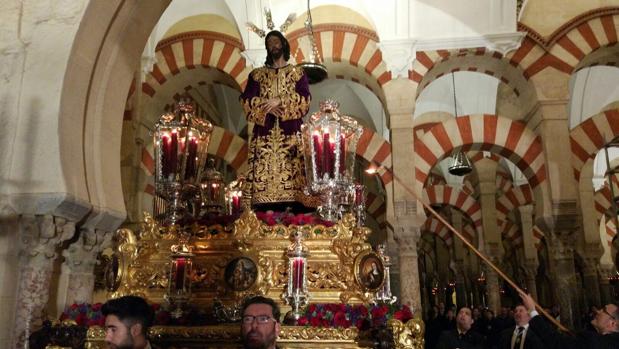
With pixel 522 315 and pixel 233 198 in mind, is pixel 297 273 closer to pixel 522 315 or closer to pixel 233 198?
pixel 522 315

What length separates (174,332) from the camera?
305 centimetres

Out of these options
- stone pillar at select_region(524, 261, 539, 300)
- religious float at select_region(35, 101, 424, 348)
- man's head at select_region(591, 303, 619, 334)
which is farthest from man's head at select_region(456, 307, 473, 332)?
stone pillar at select_region(524, 261, 539, 300)

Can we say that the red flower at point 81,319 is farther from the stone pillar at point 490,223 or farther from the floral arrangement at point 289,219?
the stone pillar at point 490,223

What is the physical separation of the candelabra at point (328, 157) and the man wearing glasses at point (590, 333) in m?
1.27

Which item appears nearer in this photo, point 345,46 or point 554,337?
point 554,337

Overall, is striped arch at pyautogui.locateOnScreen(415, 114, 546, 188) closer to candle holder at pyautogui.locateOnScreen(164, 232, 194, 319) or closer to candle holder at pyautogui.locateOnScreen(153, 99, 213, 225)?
candle holder at pyautogui.locateOnScreen(153, 99, 213, 225)

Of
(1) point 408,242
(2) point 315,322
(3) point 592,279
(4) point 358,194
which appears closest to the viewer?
(2) point 315,322

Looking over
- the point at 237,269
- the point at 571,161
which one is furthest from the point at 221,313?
the point at 571,161

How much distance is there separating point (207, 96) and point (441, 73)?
5.76 metres

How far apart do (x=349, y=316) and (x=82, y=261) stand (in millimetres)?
1679

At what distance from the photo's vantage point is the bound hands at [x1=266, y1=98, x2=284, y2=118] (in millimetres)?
4074

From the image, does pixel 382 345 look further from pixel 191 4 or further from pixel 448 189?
pixel 448 189

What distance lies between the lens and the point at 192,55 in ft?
29.2

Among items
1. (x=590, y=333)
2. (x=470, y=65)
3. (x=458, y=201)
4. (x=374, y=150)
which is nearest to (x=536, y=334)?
(x=590, y=333)
